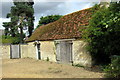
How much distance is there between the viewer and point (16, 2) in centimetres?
3216

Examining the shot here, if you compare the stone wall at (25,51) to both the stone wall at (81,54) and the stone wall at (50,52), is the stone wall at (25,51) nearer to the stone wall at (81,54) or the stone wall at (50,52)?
the stone wall at (50,52)

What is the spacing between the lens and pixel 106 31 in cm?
790

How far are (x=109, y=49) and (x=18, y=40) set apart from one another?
25.5 m

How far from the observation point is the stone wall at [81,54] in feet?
33.7

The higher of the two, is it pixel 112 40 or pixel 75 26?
pixel 75 26

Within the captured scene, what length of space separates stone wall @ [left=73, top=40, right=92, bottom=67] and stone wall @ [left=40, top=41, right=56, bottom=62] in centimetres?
298

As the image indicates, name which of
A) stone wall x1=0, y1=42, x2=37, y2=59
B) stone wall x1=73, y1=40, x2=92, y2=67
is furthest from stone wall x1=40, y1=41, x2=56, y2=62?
stone wall x1=73, y1=40, x2=92, y2=67

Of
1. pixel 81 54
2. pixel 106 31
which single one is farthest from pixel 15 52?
pixel 106 31

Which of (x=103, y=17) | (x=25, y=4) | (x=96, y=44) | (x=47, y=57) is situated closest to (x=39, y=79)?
(x=96, y=44)

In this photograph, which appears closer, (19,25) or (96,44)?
(96,44)

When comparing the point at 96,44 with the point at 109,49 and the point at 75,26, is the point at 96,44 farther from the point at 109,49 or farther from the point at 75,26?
the point at 75,26

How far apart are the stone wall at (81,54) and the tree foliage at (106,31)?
1174 millimetres

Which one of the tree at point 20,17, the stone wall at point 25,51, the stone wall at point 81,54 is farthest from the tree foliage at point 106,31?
the tree at point 20,17

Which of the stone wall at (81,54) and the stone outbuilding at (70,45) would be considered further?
the stone outbuilding at (70,45)
